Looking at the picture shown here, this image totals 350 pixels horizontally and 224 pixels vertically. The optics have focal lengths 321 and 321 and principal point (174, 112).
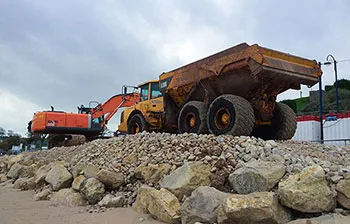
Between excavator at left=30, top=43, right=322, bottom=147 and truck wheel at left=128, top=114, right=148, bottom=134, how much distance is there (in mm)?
36

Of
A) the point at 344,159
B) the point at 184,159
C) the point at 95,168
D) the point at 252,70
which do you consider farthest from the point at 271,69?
the point at 95,168

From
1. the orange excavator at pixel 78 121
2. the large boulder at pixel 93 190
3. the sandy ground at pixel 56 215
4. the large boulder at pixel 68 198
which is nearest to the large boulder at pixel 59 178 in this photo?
the large boulder at pixel 68 198

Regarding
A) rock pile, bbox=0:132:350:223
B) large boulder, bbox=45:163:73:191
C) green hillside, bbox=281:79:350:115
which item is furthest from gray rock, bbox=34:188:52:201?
green hillside, bbox=281:79:350:115

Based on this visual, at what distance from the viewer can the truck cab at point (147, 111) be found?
9.80 metres

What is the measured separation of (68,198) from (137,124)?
14.4ft

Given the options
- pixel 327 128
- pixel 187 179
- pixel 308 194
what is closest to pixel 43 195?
pixel 187 179

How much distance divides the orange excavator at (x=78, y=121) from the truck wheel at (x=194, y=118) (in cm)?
443

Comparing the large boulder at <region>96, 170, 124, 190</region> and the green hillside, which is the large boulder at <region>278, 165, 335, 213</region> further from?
the green hillside

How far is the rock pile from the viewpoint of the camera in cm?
383

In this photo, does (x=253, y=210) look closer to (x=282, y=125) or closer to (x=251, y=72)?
(x=251, y=72)

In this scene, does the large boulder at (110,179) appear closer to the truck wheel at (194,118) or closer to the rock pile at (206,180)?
the rock pile at (206,180)

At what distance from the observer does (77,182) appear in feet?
21.5

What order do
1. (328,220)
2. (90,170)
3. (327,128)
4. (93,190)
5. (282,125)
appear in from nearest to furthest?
(328,220)
(93,190)
(90,170)
(282,125)
(327,128)

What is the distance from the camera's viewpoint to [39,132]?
519 inches
